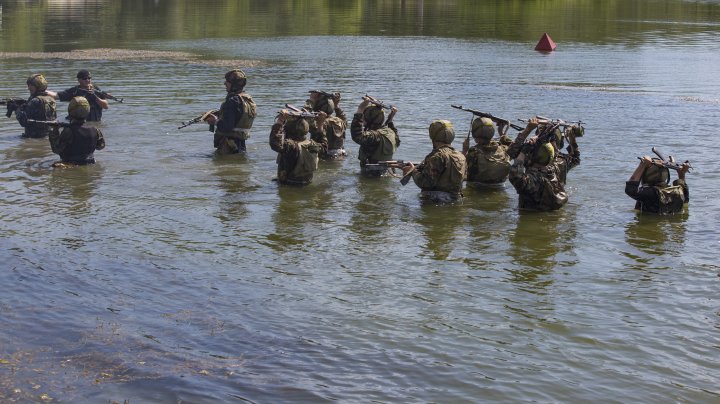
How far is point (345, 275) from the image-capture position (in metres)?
12.7

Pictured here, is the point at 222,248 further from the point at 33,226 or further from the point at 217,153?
the point at 217,153

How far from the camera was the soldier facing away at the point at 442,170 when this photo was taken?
52.2 feet

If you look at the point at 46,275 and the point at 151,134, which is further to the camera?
the point at 151,134

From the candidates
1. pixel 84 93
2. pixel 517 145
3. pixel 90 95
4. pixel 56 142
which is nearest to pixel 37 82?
pixel 84 93

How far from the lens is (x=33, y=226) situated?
14836mm

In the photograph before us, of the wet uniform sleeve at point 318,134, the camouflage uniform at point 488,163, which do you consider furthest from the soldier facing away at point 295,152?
the camouflage uniform at point 488,163

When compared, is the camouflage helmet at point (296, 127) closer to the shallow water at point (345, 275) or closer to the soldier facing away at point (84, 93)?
the shallow water at point (345, 275)

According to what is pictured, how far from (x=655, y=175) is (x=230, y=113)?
913cm

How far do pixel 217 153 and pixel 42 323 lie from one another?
34.3 ft

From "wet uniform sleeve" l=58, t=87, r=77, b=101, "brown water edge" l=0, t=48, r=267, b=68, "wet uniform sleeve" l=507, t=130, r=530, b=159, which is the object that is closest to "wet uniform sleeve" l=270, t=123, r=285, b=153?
"wet uniform sleeve" l=507, t=130, r=530, b=159

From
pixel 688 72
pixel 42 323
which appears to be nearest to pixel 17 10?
pixel 688 72

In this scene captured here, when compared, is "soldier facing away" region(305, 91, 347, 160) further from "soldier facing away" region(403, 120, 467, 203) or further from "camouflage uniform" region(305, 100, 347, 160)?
"soldier facing away" region(403, 120, 467, 203)

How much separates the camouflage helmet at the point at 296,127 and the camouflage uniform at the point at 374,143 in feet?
4.45

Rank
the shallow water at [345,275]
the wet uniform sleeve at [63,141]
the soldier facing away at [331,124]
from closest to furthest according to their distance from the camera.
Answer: the shallow water at [345,275] → the wet uniform sleeve at [63,141] → the soldier facing away at [331,124]
